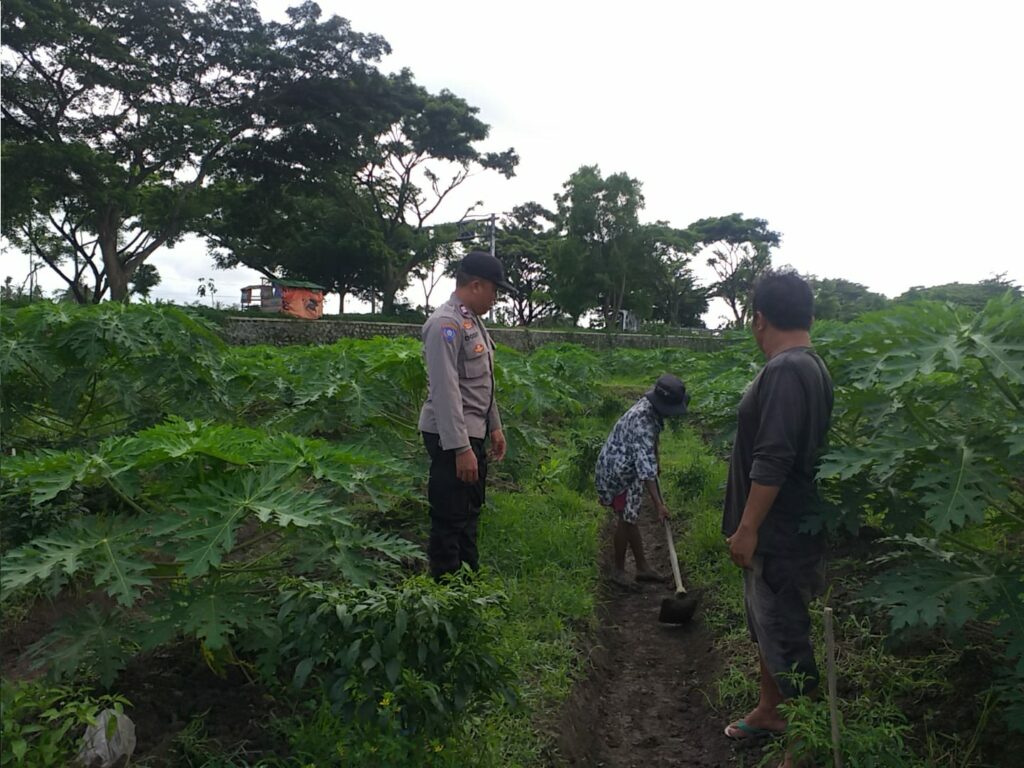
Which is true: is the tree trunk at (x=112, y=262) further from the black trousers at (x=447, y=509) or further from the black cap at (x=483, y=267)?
the black trousers at (x=447, y=509)

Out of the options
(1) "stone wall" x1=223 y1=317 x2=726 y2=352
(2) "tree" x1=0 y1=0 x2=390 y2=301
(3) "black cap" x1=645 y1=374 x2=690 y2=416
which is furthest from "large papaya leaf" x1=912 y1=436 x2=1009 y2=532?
(2) "tree" x1=0 y1=0 x2=390 y2=301

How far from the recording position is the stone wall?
19.3m

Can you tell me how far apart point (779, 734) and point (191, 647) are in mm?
2576

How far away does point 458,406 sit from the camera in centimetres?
362

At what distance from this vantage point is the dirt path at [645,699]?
339 cm

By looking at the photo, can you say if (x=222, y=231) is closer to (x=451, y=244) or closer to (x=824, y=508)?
(x=451, y=244)

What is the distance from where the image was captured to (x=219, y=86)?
73.6ft

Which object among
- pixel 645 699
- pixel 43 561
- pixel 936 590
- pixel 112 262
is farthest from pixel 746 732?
pixel 112 262

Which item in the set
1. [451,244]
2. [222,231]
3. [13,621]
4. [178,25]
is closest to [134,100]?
[178,25]

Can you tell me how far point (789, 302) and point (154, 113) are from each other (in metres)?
21.2

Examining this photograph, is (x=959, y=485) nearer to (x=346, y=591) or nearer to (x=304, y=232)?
(x=346, y=591)

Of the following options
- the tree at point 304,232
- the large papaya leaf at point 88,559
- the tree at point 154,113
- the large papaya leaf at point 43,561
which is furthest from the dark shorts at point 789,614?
the tree at point 304,232

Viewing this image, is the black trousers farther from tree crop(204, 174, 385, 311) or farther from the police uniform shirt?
tree crop(204, 174, 385, 311)

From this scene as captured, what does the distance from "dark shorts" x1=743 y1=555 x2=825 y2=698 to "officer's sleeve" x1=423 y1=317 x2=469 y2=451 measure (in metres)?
1.52
